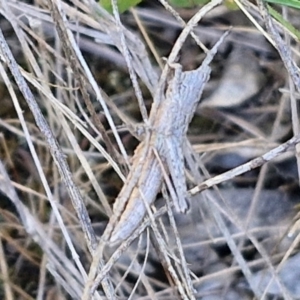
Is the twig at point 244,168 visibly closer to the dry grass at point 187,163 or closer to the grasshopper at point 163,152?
the grasshopper at point 163,152

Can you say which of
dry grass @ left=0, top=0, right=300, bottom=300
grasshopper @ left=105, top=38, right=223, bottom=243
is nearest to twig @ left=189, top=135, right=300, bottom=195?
grasshopper @ left=105, top=38, right=223, bottom=243

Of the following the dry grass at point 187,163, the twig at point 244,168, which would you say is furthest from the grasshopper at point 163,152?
the dry grass at point 187,163

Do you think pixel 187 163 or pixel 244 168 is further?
pixel 187 163

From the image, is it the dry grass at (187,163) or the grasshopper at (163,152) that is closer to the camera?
the grasshopper at (163,152)

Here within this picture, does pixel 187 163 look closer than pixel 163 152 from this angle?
No

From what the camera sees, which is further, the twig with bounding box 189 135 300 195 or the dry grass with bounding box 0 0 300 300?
the dry grass with bounding box 0 0 300 300

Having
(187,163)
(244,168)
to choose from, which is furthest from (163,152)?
(187,163)

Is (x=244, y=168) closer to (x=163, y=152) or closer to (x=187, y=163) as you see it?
(x=163, y=152)

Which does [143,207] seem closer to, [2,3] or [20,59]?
[2,3]

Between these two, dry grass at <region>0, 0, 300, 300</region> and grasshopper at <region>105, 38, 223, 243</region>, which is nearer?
grasshopper at <region>105, 38, 223, 243</region>

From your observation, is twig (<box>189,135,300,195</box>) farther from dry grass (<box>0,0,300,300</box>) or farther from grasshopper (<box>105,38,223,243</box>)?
dry grass (<box>0,0,300,300</box>)

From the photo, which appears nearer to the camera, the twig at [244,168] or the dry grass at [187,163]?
the twig at [244,168]
